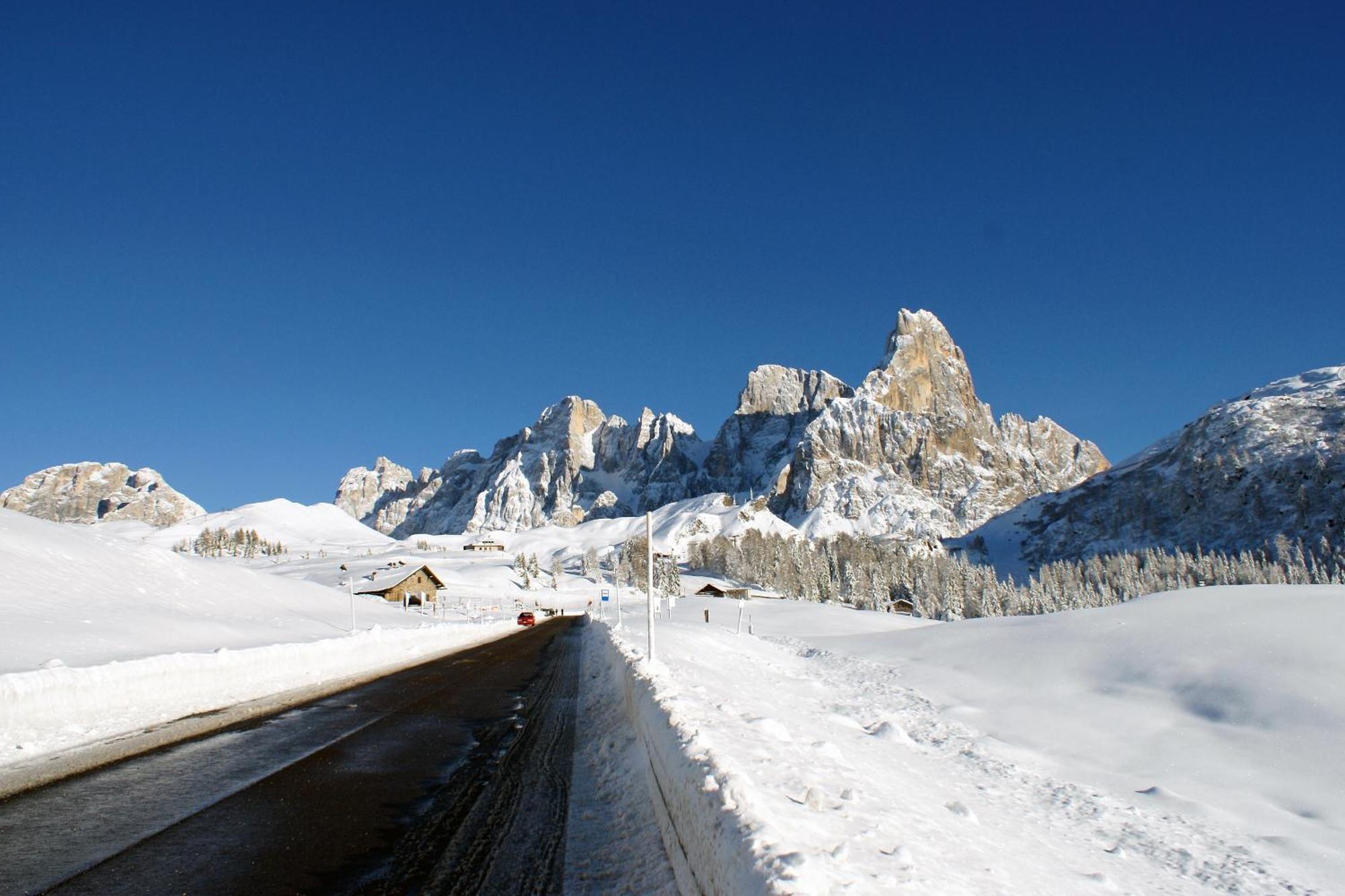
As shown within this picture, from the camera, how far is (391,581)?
91.6 m

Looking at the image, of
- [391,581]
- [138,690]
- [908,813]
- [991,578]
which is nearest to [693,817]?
[908,813]

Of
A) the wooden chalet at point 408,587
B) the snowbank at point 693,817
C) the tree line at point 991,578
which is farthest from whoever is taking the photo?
the tree line at point 991,578

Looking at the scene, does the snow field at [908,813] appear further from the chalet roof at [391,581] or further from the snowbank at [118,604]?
the chalet roof at [391,581]

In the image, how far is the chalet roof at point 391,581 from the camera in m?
88.6

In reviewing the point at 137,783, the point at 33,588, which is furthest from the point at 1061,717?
the point at 33,588

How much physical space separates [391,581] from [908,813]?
3703 inches

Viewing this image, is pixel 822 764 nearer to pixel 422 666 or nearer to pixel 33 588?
pixel 422 666

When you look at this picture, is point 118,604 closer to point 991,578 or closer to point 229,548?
point 991,578

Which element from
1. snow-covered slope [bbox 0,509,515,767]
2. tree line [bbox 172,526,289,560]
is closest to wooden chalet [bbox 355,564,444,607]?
snow-covered slope [bbox 0,509,515,767]

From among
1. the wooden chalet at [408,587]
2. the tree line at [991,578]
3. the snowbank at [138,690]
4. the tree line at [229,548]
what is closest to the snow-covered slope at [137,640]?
the snowbank at [138,690]

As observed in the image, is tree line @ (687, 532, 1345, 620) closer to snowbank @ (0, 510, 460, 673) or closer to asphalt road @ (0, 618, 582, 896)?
snowbank @ (0, 510, 460, 673)

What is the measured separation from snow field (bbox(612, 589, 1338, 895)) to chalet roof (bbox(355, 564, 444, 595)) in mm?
81120

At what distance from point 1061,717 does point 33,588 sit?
101 ft

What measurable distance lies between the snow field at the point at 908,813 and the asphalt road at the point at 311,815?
1711mm
